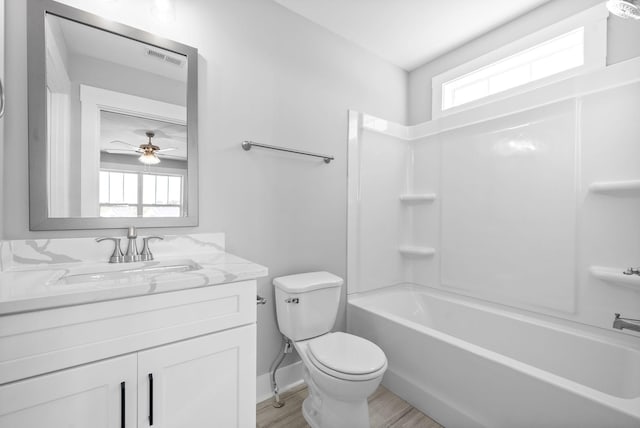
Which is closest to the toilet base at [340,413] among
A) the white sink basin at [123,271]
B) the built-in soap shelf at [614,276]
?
the white sink basin at [123,271]

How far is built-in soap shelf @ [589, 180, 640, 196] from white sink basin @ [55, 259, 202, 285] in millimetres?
2159

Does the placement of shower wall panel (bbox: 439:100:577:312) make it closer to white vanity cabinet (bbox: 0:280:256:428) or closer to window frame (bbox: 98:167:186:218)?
white vanity cabinet (bbox: 0:280:256:428)

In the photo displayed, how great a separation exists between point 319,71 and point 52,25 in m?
1.46

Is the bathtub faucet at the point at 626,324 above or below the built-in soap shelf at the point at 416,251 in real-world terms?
below

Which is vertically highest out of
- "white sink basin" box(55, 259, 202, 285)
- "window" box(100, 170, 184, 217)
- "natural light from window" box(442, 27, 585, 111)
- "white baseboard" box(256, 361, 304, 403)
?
"natural light from window" box(442, 27, 585, 111)

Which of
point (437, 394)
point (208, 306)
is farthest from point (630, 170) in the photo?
point (208, 306)

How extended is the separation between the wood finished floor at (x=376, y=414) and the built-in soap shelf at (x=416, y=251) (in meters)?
1.12

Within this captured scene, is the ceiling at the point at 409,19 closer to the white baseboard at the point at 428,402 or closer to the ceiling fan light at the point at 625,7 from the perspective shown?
the ceiling fan light at the point at 625,7

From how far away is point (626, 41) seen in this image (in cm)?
161

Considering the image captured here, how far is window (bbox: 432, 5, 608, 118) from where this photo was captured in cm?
172

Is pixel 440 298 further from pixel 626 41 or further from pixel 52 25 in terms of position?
pixel 52 25

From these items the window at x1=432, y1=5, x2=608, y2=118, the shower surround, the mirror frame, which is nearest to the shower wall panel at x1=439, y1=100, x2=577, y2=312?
the shower surround

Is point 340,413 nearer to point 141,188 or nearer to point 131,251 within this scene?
point 131,251

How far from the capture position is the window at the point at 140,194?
137 cm
